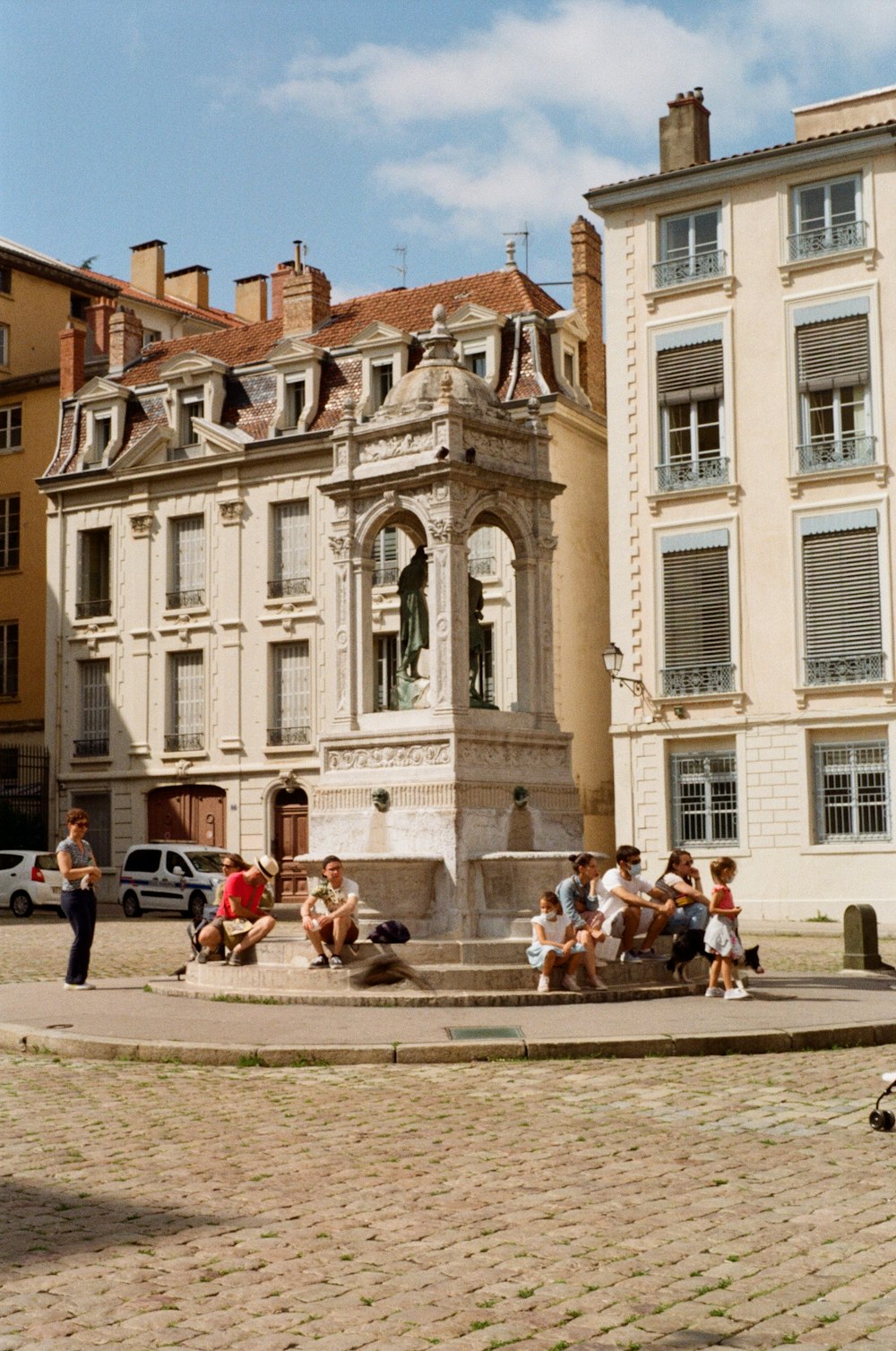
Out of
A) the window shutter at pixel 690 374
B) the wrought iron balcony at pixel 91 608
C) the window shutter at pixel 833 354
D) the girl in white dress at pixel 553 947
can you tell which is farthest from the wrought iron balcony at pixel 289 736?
the girl in white dress at pixel 553 947

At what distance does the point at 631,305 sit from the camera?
32.9 metres

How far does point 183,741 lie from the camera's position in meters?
39.4

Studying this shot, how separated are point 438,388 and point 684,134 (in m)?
19.1

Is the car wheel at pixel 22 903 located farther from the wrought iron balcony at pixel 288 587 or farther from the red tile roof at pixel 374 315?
the red tile roof at pixel 374 315

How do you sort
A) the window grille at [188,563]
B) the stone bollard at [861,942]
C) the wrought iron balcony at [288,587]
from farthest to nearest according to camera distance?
the window grille at [188,563] → the wrought iron balcony at [288,587] → the stone bollard at [861,942]

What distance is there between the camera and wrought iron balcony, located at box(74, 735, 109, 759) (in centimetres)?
4069

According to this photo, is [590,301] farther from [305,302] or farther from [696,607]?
[696,607]

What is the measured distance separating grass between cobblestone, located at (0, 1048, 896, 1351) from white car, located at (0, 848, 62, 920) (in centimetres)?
2550

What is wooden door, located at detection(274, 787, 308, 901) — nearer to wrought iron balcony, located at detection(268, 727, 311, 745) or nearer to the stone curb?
wrought iron balcony, located at detection(268, 727, 311, 745)

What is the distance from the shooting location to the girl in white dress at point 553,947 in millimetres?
13391

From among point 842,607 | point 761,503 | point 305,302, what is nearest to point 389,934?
point 842,607

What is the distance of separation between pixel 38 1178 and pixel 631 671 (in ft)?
85.4

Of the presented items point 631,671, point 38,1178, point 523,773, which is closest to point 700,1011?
point 523,773

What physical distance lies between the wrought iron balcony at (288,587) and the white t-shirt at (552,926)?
24.9m
